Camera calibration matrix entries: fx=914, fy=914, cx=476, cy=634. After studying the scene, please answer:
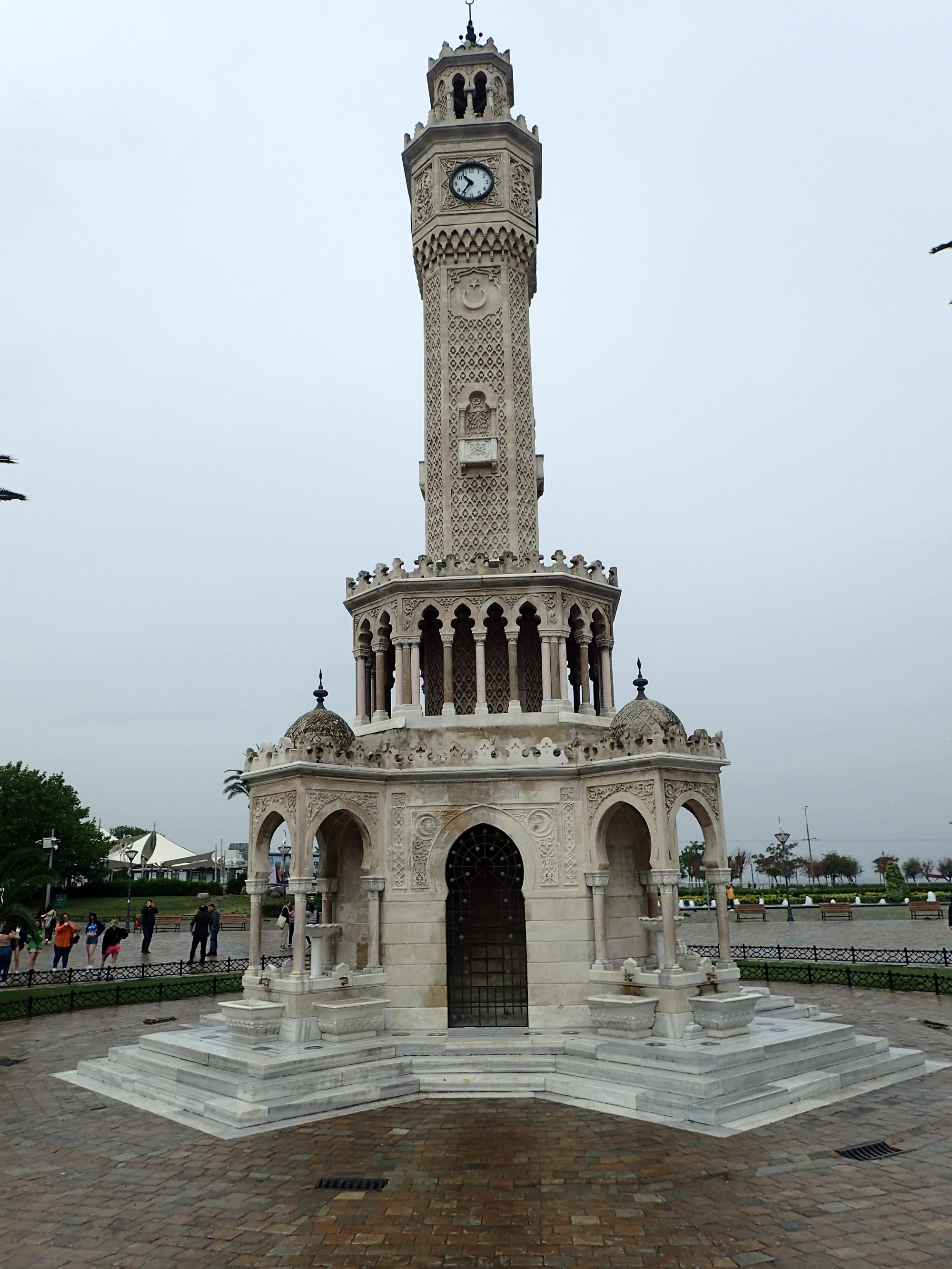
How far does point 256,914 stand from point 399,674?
5.98 metres

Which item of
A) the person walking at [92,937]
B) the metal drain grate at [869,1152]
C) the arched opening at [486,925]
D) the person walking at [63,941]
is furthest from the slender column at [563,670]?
the person walking at [92,937]

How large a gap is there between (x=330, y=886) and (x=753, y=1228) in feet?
39.5

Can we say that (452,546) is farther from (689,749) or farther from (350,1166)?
(350,1166)

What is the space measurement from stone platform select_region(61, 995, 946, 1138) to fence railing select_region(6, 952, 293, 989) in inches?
363

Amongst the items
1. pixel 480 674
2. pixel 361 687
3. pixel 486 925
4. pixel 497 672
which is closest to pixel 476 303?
pixel 497 672

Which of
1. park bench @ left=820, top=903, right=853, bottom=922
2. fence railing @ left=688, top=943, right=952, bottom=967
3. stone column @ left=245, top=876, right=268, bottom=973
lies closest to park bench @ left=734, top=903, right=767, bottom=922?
park bench @ left=820, top=903, right=853, bottom=922

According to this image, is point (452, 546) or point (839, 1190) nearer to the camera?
point (839, 1190)

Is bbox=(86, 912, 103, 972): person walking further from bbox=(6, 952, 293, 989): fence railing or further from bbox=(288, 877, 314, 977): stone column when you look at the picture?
bbox=(288, 877, 314, 977): stone column

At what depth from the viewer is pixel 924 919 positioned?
40625mm

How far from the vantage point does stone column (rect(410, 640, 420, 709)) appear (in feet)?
68.0

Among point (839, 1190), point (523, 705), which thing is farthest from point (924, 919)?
point (839, 1190)

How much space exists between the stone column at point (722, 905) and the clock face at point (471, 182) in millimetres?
17873

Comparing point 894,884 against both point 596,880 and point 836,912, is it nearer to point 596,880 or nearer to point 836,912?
point 836,912

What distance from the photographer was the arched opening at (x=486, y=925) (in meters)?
18.5
